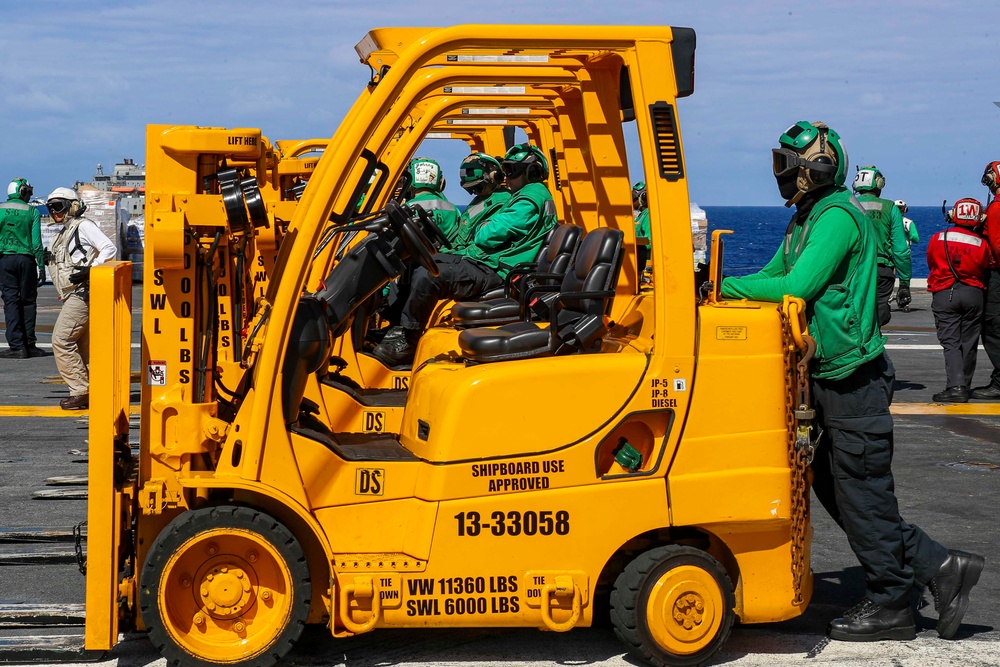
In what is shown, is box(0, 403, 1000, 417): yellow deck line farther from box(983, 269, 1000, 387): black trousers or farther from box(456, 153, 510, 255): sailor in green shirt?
box(456, 153, 510, 255): sailor in green shirt

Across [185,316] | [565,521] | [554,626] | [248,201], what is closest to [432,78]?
[248,201]

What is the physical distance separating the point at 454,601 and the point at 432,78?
1.96 m

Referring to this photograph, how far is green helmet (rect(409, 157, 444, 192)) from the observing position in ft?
31.9

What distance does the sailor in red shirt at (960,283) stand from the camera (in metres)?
11.5

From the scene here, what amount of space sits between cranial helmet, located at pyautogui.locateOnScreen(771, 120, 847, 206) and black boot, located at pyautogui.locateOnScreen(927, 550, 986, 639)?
167cm

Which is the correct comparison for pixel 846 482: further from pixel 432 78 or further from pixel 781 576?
pixel 432 78

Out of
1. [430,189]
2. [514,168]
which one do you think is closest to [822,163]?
[514,168]

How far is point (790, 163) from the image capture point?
5043 millimetres

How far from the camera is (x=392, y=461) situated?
4719 mm

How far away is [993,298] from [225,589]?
9.13 metres

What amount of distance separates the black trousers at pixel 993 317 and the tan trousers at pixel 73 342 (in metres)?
8.22

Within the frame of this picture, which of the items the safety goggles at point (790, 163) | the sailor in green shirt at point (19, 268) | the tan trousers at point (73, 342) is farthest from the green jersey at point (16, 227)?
the safety goggles at point (790, 163)

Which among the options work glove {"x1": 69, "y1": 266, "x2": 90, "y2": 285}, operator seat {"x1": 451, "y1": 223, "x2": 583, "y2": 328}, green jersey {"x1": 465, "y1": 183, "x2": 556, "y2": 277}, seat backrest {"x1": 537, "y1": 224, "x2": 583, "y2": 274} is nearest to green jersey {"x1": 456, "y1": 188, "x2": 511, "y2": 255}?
green jersey {"x1": 465, "y1": 183, "x2": 556, "y2": 277}

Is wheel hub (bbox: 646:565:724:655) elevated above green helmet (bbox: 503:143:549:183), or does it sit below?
below
